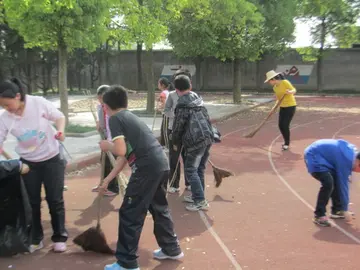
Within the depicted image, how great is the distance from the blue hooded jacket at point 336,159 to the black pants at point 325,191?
0.18 ft

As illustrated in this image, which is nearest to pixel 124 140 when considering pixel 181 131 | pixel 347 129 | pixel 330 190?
pixel 181 131

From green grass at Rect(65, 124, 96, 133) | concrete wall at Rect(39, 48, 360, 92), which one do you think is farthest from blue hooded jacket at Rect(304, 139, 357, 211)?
concrete wall at Rect(39, 48, 360, 92)

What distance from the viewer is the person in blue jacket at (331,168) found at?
5.21 meters

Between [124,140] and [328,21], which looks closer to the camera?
[124,140]

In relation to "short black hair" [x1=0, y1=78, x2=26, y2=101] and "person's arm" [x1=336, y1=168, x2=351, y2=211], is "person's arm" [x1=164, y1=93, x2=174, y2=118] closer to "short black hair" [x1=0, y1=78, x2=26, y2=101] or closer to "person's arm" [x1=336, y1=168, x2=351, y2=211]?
"person's arm" [x1=336, y1=168, x2=351, y2=211]

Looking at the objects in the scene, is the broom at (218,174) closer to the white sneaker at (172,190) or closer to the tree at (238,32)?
the white sneaker at (172,190)

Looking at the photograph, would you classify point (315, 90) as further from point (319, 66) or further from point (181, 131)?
point (181, 131)

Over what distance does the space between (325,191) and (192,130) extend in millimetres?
1728

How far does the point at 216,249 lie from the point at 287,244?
0.76m

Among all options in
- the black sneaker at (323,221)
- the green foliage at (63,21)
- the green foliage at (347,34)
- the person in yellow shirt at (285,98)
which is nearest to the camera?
the black sneaker at (323,221)

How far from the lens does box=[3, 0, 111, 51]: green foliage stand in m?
10.1

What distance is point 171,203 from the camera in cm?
639

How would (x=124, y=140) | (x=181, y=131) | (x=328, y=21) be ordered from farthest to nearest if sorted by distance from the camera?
(x=328, y=21)
(x=181, y=131)
(x=124, y=140)

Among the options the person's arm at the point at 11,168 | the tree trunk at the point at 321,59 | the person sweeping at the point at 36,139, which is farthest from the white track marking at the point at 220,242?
the tree trunk at the point at 321,59
